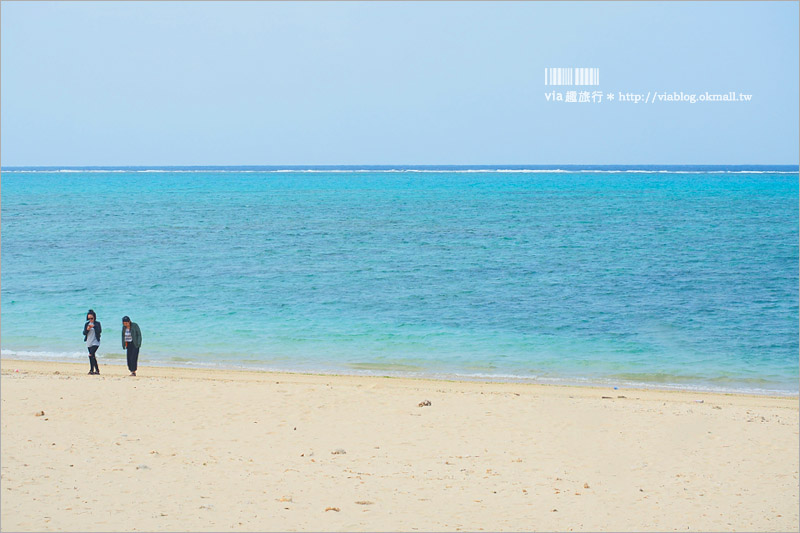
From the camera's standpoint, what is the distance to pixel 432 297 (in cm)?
2684

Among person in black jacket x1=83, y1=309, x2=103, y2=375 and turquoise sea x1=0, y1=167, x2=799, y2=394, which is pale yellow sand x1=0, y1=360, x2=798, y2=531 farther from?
turquoise sea x1=0, y1=167, x2=799, y2=394

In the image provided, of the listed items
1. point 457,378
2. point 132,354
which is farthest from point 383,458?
point 132,354

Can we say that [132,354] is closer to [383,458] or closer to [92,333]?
[92,333]

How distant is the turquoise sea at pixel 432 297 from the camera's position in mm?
19156

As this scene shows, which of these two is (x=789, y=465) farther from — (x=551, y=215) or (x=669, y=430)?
(x=551, y=215)

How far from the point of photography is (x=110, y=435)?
11.4 metres

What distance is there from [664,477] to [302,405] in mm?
6443

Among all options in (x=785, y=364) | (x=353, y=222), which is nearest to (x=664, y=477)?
(x=785, y=364)

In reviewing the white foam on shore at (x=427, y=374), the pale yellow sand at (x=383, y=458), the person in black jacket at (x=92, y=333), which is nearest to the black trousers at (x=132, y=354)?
the pale yellow sand at (x=383, y=458)

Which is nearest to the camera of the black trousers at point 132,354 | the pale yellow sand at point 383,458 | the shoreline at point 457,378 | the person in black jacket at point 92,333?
the pale yellow sand at point 383,458

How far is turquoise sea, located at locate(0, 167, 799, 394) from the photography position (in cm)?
1916

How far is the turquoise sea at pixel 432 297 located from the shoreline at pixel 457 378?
11 cm

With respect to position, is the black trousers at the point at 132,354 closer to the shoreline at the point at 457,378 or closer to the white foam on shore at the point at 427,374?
the shoreline at the point at 457,378

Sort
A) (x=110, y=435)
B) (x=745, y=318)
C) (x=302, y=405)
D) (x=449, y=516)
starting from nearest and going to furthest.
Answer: (x=449, y=516) < (x=110, y=435) < (x=302, y=405) < (x=745, y=318)
